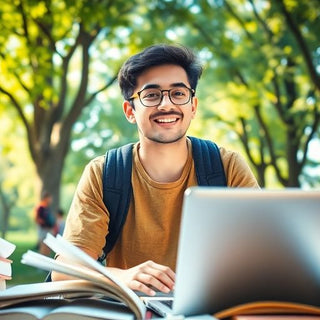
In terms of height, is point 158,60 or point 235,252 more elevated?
point 158,60

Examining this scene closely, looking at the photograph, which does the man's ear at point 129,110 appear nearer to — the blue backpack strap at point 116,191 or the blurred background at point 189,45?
the blue backpack strap at point 116,191

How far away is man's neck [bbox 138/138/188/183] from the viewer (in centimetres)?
294

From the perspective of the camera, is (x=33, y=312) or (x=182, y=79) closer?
(x=33, y=312)

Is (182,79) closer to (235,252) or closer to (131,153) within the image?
(131,153)

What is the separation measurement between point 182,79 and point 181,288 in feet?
4.89

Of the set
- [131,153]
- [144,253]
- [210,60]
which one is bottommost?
[144,253]

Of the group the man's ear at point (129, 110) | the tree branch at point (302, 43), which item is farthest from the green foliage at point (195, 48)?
the man's ear at point (129, 110)

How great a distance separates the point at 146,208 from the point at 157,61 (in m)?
0.64

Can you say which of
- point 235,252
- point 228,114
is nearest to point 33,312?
point 235,252

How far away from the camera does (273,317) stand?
4.92 feet

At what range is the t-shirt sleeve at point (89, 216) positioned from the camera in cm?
262

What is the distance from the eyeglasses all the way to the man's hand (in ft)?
3.03

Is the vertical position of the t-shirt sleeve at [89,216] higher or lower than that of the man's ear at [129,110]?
lower

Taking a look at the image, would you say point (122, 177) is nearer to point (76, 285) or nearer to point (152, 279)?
point (152, 279)
